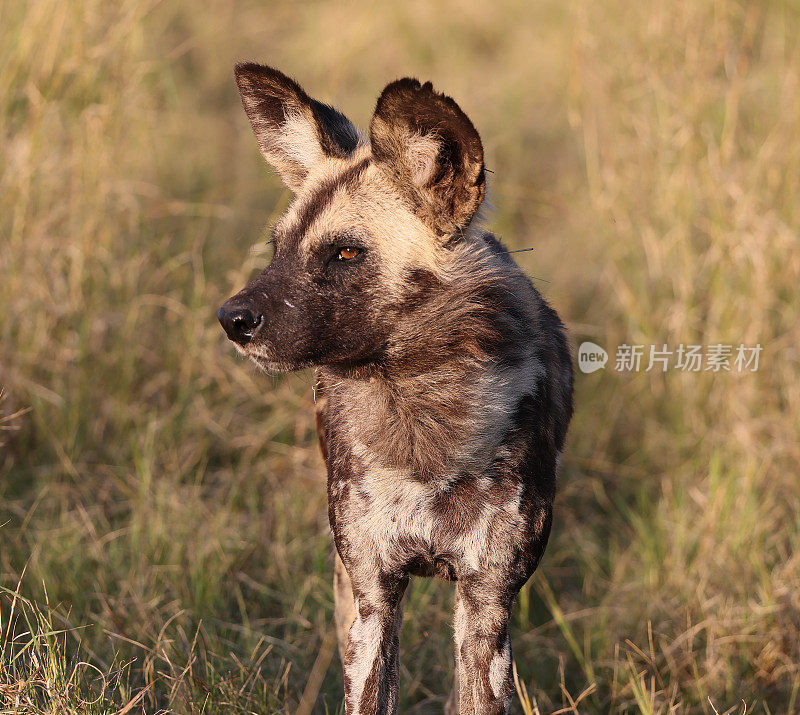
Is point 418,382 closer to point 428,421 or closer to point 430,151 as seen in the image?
point 428,421

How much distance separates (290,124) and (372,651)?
140 centimetres

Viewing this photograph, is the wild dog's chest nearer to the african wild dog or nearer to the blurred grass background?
Answer: the african wild dog

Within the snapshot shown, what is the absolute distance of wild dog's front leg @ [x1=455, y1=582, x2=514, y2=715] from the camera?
2.21 metres

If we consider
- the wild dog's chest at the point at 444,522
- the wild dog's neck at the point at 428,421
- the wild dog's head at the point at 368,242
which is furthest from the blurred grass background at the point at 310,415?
the wild dog's head at the point at 368,242

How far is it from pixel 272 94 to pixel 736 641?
2.23m

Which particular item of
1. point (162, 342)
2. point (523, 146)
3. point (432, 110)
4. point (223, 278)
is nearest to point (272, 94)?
point (432, 110)

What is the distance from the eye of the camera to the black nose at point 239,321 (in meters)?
2.09

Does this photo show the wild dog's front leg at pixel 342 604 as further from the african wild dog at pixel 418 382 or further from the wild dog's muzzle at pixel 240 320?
the wild dog's muzzle at pixel 240 320

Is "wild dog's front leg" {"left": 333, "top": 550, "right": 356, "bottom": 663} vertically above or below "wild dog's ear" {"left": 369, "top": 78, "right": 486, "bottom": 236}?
below

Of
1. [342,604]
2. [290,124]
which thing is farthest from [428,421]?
[290,124]

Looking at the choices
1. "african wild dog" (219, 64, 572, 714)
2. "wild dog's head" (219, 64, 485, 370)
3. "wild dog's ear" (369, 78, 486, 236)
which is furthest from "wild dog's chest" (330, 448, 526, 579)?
"wild dog's ear" (369, 78, 486, 236)

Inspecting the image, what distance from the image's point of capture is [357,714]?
7.38 ft

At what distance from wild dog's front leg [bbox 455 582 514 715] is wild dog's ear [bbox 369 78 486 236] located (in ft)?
2.92

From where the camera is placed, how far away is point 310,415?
3.96m
